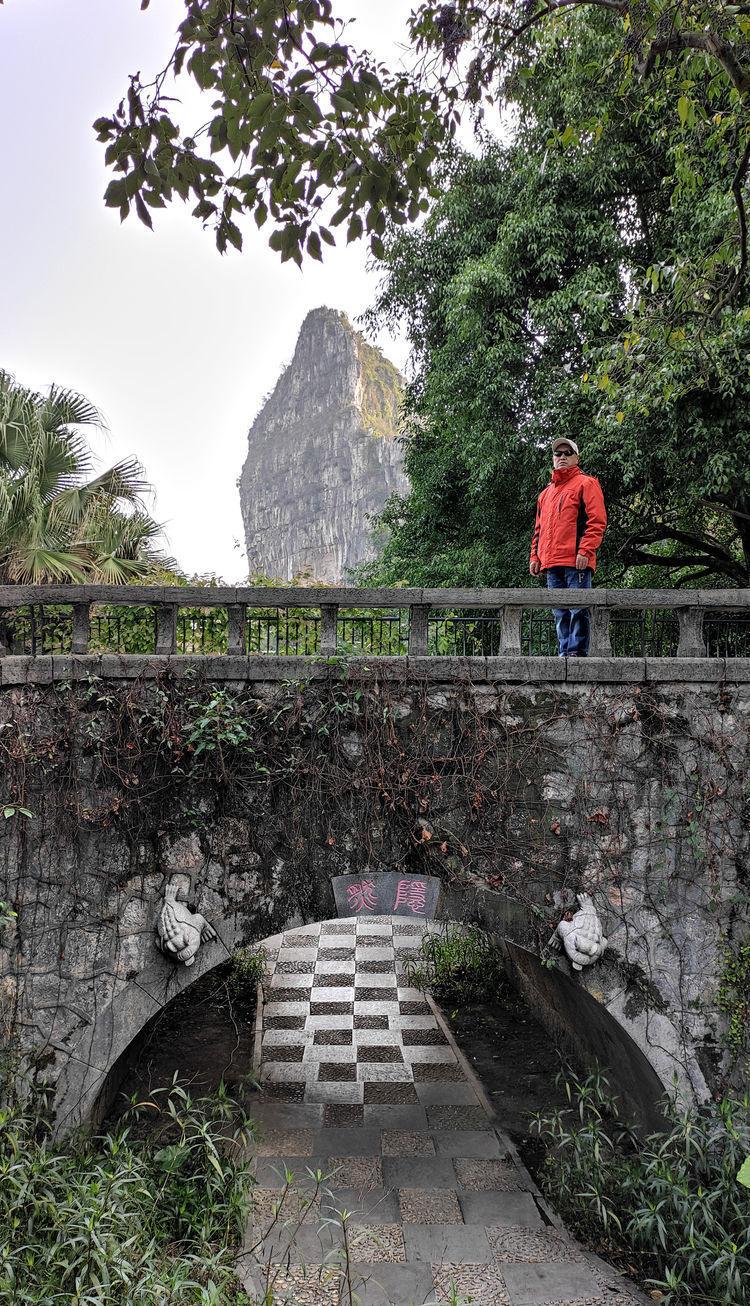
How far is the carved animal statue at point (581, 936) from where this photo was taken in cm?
492

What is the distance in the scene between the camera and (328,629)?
16.5ft

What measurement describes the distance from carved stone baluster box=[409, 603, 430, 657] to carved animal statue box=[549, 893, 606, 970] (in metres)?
1.91

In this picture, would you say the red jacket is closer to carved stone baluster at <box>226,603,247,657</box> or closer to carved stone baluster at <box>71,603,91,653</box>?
carved stone baluster at <box>226,603,247,657</box>

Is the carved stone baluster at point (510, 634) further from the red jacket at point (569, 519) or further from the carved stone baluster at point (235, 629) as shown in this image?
the carved stone baluster at point (235, 629)

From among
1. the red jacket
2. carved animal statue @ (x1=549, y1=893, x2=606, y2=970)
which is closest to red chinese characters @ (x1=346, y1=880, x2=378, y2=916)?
carved animal statue @ (x1=549, y1=893, x2=606, y2=970)

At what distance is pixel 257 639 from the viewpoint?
19.0 ft

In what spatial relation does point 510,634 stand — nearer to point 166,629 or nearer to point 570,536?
point 570,536

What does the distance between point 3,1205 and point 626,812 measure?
13.5 ft

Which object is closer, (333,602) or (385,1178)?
(333,602)

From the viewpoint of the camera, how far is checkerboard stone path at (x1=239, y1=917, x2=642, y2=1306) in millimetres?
4363

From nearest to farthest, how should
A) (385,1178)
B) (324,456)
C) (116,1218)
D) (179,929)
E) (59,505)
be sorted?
(116,1218) < (179,929) < (385,1178) < (59,505) < (324,456)

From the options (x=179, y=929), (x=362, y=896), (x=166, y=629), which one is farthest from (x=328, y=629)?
(x=179, y=929)

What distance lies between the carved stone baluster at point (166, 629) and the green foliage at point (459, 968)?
217 inches

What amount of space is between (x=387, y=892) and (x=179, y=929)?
1.31 metres
